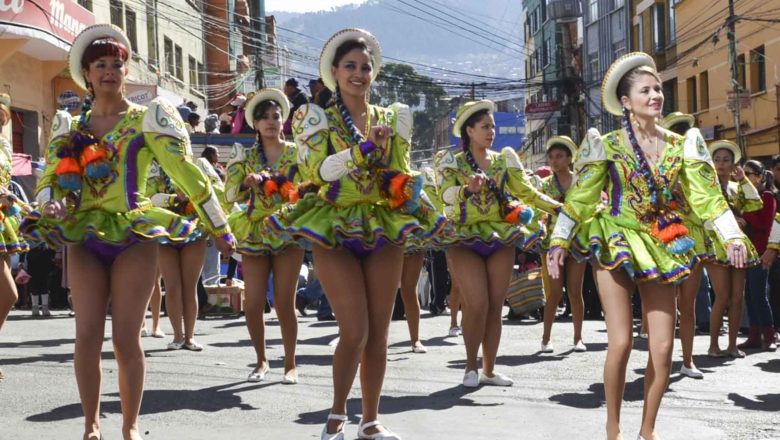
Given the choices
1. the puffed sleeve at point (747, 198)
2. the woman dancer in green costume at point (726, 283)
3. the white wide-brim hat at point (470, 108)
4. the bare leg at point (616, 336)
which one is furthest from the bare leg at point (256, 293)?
the puffed sleeve at point (747, 198)

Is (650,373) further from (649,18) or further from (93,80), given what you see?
(649,18)

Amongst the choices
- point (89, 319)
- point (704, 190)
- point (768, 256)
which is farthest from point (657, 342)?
point (768, 256)

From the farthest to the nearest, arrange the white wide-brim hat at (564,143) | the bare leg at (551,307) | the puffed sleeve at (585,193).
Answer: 1. the bare leg at (551,307)
2. the white wide-brim hat at (564,143)
3. the puffed sleeve at (585,193)

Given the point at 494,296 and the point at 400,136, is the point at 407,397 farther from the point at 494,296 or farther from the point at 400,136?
the point at 400,136

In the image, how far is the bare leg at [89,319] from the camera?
18.8 ft

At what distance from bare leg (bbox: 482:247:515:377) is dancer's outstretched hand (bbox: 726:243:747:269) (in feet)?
10.7

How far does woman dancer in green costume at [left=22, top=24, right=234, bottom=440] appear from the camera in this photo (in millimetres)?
5738

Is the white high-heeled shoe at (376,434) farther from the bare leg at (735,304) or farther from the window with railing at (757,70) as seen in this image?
the window with railing at (757,70)

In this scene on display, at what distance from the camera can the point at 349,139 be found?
Result: 6.26 metres

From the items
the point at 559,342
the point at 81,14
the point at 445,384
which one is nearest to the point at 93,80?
the point at 445,384

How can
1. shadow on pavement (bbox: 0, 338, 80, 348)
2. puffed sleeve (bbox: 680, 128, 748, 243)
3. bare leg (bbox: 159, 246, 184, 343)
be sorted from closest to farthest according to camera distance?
puffed sleeve (bbox: 680, 128, 748, 243)
bare leg (bbox: 159, 246, 184, 343)
shadow on pavement (bbox: 0, 338, 80, 348)

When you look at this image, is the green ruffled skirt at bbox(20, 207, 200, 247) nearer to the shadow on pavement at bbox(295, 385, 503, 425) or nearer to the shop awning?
the shadow on pavement at bbox(295, 385, 503, 425)

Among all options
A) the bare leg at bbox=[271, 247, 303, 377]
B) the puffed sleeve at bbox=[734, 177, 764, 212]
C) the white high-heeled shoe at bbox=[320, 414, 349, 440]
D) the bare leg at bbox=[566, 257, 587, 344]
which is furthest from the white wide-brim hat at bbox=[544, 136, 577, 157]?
the white high-heeled shoe at bbox=[320, 414, 349, 440]

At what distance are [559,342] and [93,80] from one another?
7498 mm
